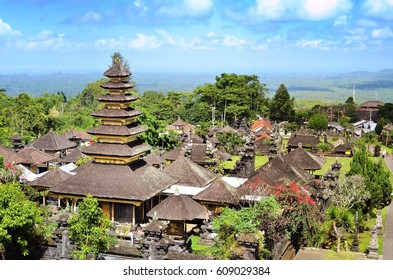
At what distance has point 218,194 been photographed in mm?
17906

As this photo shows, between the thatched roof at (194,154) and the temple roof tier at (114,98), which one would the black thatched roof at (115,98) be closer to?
the temple roof tier at (114,98)

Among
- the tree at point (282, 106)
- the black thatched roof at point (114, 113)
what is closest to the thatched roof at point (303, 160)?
the black thatched roof at point (114, 113)

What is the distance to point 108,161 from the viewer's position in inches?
743

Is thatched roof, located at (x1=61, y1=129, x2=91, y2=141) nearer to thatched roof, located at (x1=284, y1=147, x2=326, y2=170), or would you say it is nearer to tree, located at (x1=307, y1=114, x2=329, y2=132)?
tree, located at (x1=307, y1=114, x2=329, y2=132)

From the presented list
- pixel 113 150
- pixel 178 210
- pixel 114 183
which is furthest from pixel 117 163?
pixel 178 210

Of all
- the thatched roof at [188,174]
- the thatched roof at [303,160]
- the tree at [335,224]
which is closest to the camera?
the tree at [335,224]

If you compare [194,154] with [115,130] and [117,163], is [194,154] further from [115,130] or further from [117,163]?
[117,163]

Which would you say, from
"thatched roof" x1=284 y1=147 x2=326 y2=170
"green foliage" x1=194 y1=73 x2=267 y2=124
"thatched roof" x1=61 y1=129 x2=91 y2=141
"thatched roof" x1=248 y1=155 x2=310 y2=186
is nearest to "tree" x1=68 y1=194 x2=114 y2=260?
"thatched roof" x1=248 y1=155 x2=310 y2=186

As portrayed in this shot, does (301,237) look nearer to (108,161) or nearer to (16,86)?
(108,161)

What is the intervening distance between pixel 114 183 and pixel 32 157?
41.9 ft

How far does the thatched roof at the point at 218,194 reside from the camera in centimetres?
1762

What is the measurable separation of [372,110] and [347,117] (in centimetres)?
387
